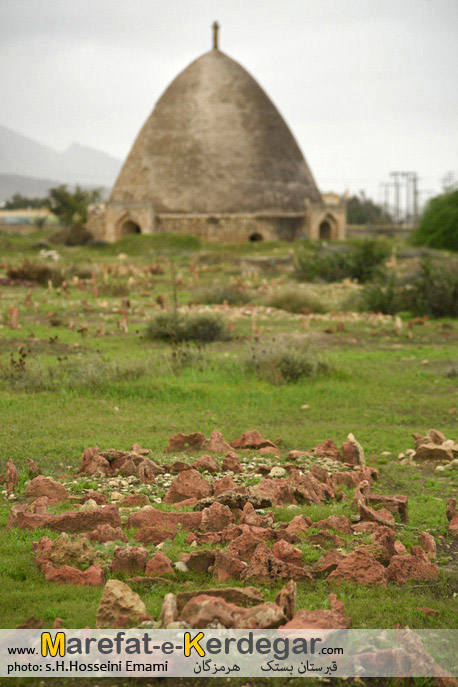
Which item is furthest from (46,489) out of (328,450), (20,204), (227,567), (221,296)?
(20,204)

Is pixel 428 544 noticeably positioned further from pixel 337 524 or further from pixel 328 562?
pixel 328 562

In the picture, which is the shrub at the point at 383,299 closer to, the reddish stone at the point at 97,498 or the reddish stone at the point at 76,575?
the reddish stone at the point at 97,498

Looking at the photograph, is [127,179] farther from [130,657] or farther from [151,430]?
[130,657]

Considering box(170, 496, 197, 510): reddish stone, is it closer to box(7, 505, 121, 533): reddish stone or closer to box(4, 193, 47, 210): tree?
box(7, 505, 121, 533): reddish stone

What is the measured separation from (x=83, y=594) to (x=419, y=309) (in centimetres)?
1320

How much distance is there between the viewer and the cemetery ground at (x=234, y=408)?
375 cm

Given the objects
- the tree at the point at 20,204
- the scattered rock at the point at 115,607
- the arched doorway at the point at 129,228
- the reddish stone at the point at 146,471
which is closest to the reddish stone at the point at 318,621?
the scattered rock at the point at 115,607

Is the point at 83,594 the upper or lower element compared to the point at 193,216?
lower

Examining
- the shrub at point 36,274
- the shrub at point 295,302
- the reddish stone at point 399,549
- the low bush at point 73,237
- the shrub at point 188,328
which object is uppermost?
the low bush at point 73,237

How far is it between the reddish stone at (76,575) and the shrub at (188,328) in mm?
8151

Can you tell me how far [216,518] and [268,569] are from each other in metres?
0.65

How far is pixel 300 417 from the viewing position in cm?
794

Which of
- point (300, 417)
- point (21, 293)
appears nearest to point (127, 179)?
point (21, 293)

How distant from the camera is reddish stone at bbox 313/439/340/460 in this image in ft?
20.2
